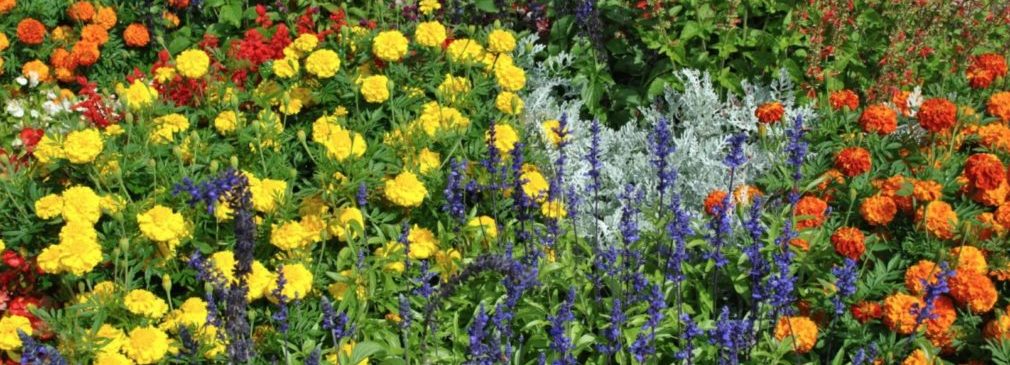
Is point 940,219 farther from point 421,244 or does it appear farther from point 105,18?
point 105,18

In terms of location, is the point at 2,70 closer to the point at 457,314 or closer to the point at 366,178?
the point at 366,178

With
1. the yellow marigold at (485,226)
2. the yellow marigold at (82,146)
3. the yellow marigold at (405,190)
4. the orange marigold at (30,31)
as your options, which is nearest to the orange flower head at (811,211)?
the yellow marigold at (485,226)

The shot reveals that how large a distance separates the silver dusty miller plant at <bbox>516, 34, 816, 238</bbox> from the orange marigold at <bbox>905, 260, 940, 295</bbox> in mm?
822

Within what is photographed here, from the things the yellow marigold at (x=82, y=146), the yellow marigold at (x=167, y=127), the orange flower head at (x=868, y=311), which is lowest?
the orange flower head at (x=868, y=311)

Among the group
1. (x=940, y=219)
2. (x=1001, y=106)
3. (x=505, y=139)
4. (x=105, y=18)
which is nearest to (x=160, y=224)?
(x=505, y=139)

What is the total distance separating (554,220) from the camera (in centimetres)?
320

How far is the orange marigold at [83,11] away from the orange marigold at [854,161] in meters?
3.14

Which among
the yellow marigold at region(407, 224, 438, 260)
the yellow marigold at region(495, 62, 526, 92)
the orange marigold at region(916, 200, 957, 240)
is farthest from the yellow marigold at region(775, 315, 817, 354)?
the yellow marigold at region(495, 62, 526, 92)

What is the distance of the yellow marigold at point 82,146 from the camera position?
10.4 ft

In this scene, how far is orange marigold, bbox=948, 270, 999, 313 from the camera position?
2.86m

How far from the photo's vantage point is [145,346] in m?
2.76

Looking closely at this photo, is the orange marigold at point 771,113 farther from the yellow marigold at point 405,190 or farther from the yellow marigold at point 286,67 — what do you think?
the yellow marigold at point 286,67

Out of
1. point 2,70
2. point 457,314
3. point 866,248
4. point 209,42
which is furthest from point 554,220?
point 2,70

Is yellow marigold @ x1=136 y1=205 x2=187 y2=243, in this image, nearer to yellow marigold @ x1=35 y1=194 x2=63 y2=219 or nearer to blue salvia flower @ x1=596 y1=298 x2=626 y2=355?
yellow marigold @ x1=35 y1=194 x2=63 y2=219
